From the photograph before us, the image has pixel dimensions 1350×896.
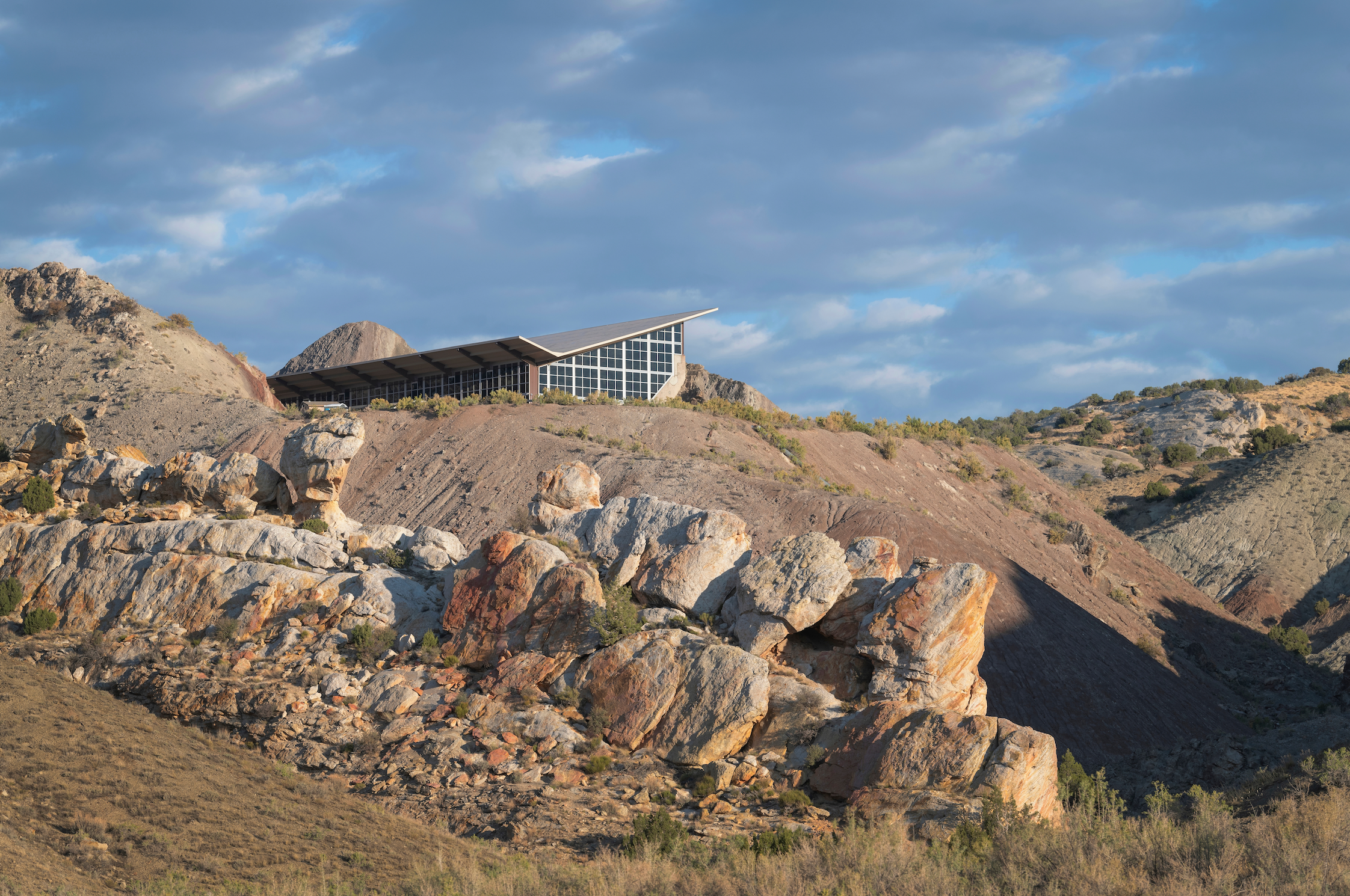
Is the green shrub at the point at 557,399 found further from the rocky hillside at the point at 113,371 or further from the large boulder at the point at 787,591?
the large boulder at the point at 787,591

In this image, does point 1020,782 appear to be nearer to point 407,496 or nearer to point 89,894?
point 89,894

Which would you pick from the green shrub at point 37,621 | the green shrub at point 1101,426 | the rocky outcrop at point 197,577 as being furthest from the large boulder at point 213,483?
the green shrub at point 1101,426

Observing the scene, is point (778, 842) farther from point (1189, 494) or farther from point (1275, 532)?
point (1189, 494)

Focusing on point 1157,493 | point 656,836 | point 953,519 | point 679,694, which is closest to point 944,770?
point 656,836

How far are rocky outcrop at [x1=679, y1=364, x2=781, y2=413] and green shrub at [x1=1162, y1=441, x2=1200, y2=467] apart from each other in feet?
101


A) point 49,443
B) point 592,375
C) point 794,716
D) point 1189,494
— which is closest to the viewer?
point 794,716

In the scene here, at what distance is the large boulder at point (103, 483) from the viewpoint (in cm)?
3247

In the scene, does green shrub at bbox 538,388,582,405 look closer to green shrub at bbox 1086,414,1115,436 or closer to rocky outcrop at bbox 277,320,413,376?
rocky outcrop at bbox 277,320,413,376

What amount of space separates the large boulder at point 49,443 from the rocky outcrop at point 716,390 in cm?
4008

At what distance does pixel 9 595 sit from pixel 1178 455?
7513cm

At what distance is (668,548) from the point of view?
25906 mm

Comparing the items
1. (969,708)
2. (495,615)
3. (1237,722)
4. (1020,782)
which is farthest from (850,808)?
(1237,722)

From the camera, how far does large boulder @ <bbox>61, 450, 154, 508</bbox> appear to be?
107 feet

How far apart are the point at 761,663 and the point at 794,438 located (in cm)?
3038
